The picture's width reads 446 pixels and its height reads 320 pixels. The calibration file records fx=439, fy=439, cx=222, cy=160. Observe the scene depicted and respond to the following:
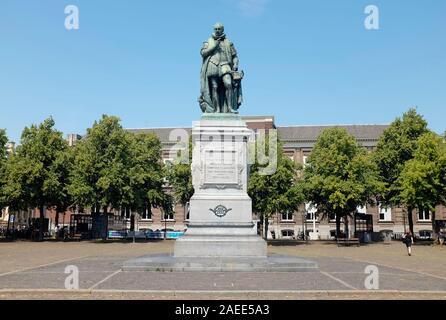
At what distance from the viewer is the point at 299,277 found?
604 inches

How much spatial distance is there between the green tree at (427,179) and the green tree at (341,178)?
3579 mm

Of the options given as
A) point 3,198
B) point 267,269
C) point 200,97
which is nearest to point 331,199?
point 200,97

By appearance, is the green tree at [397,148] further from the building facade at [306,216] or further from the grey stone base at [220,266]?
the grey stone base at [220,266]

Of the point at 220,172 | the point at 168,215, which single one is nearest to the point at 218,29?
the point at 220,172

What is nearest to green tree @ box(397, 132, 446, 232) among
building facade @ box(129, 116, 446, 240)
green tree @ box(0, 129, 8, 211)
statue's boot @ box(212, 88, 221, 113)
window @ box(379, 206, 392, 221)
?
building facade @ box(129, 116, 446, 240)

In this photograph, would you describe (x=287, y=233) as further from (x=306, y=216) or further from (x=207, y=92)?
(x=207, y=92)

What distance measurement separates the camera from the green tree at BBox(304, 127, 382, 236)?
148 feet

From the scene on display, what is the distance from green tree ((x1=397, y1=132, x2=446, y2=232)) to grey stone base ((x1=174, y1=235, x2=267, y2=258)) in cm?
3059

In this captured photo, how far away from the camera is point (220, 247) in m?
19.3

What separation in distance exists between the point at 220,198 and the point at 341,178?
96.5 feet

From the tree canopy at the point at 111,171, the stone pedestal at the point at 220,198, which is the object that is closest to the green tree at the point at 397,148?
the tree canopy at the point at 111,171

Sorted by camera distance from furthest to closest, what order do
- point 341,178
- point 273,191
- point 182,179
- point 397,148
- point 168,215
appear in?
1. point 168,215
2. point 397,148
3. point 182,179
4. point 341,178
5. point 273,191
